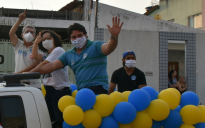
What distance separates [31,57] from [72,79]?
730 centimetres

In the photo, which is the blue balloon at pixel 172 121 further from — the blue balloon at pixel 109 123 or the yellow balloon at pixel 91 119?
the yellow balloon at pixel 91 119

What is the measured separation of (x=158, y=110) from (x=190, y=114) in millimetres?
354

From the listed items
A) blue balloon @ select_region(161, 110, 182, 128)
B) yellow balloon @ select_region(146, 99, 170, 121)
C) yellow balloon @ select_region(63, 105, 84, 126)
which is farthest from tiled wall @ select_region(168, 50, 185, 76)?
yellow balloon @ select_region(63, 105, 84, 126)

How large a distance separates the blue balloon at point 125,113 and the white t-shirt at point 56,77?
1.27m

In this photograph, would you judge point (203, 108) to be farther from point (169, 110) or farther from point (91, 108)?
point (91, 108)

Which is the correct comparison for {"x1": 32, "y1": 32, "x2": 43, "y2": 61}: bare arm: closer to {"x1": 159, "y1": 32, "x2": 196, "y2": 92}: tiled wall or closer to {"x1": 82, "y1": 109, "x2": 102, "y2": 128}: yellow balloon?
{"x1": 82, "y1": 109, "x2": 102, "y2": 128}: yellow balloon

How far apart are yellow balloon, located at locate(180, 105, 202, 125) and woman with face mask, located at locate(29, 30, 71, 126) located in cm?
131

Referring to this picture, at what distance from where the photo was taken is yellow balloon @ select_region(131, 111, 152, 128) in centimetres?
219

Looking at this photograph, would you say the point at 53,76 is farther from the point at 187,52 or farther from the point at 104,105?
the point at 187,52

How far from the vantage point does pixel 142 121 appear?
2.19m

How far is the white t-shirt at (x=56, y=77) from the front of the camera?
3.27 meters

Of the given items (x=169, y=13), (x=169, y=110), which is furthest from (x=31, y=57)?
(x=169, y=13)

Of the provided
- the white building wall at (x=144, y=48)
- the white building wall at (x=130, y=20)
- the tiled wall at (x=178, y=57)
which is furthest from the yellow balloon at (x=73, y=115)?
the tiled wall at (x=178, y=57)

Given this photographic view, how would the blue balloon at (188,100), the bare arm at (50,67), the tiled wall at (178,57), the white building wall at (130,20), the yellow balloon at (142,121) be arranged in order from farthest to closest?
the tiled wall at (178,57) < the white building wall at (130,20) < the bare arm at (50,67) < the blue balloon at (188,100) < the yellow balloon at (142,121)
